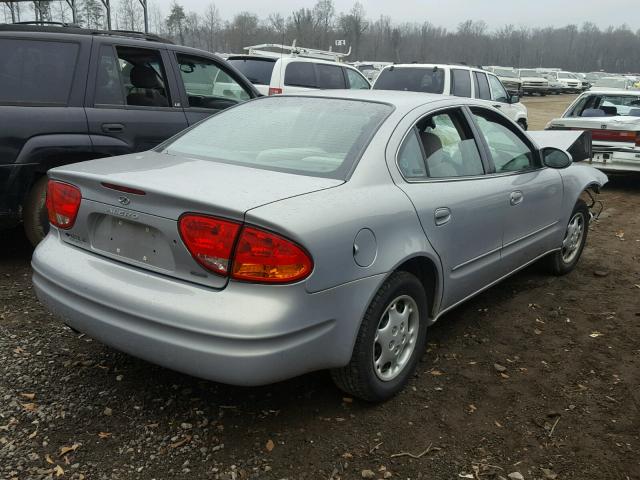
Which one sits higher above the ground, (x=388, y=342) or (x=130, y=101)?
(x=130, y=101)

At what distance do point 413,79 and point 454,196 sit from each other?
7908 millimetres

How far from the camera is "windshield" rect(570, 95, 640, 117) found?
982 centimetres

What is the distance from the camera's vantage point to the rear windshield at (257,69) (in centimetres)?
1120

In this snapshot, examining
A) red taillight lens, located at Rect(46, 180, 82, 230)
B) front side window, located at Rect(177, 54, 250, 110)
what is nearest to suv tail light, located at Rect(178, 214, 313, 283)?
red taillight lens, located at Rect(46, 180, 82, 230)

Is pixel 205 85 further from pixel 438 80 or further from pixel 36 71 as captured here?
pixel 438 80

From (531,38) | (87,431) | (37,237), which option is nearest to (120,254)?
(87,431)

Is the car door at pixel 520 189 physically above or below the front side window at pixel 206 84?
below

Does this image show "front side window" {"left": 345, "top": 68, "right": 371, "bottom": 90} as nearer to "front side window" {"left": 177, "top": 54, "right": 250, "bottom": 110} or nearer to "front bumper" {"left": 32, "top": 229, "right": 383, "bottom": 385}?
"front side window" {"left": 177, "top": 54, "right": 250, "bottom": 110}

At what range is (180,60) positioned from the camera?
555 centimetres

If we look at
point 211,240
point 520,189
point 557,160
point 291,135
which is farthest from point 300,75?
point 211,240

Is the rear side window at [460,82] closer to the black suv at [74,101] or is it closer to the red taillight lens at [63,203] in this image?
the black suv at [74,101]

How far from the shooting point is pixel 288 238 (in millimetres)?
2348

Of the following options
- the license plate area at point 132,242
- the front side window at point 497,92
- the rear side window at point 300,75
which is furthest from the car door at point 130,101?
the front side window at point 497,92

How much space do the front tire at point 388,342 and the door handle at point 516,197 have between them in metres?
1.18
